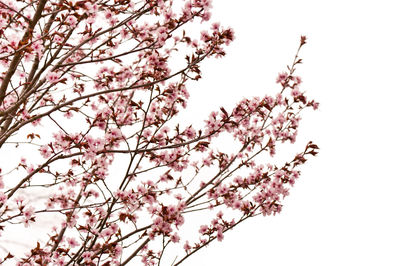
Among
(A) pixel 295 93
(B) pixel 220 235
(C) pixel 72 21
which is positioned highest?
(A) pixel 295 93

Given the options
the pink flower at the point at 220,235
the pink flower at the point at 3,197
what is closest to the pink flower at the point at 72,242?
the pink flower at the point at 3,197

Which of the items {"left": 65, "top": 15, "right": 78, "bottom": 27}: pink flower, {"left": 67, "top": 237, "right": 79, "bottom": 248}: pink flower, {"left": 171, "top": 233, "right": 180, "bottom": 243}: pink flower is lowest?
{"left": 171, "top": 233, "right": 180, "bottom": 243}: pink flower

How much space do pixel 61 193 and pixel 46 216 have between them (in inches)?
161

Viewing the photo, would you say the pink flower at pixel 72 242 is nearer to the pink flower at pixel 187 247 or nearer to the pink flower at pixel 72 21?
the pink flower at pixel 187 247

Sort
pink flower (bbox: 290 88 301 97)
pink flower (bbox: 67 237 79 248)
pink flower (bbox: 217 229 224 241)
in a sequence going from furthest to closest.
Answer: pink flower (bbox: 290 88 301 97)
pink flower (bbox: 217 229 224 241)
pink flower (bbox: 67 237 79 248)

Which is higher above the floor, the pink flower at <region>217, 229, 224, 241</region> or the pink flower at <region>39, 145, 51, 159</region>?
the pink flower at <region>39, 145, 51, 159</region>

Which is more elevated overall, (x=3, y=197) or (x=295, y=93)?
(x=295, y=93)

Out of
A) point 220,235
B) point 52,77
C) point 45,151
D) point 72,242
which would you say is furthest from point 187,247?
point 52,77

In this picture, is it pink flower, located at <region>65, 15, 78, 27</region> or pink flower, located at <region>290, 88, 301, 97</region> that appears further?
pink flower, located at <region>290, 88, 301, 97</region>

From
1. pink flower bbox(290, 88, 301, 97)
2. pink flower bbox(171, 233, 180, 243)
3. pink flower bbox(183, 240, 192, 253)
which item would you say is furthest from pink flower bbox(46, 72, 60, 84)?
pink flower bbox(290, 88, 301, 97)

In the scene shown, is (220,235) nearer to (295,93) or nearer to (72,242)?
(72,242)

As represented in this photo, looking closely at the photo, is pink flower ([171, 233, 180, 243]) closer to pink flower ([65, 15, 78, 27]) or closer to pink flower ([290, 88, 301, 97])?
pink flower ([65, 15, 78, 27])

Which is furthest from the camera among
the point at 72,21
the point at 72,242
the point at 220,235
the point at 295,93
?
the point at 295,93

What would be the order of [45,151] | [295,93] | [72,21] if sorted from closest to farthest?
[72,21]
[45,151]
[295,93]
